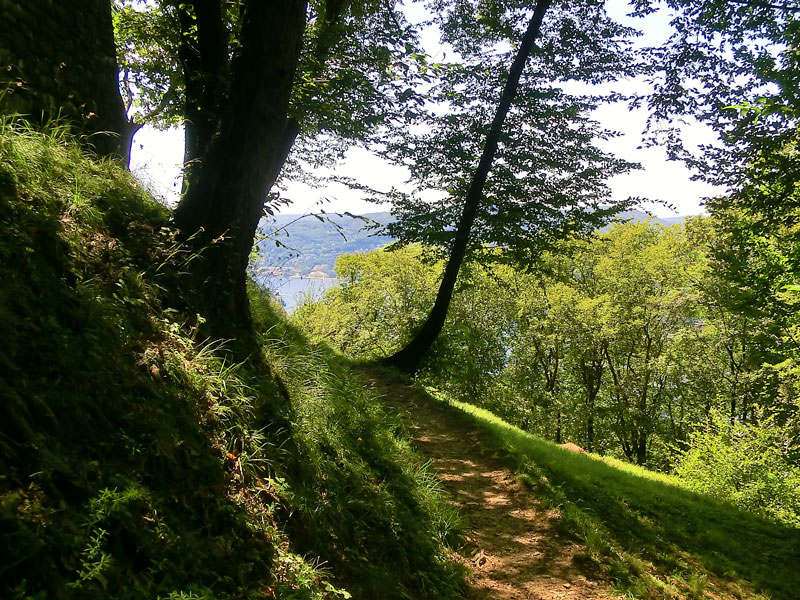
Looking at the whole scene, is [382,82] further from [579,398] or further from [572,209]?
[579,398]

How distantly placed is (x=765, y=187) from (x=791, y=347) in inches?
147

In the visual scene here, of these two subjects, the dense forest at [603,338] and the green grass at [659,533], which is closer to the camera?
the green grass at [659,533]

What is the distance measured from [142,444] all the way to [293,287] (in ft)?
19.7

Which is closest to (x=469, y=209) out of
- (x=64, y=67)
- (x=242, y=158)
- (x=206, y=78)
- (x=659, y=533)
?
(x=206, y=78)

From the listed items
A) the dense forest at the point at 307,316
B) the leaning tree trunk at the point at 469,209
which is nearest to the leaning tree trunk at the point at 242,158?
the dense forest at the point at 307,316

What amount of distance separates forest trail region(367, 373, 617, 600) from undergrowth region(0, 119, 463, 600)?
0.61 m

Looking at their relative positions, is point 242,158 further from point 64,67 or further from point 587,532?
point 587,532

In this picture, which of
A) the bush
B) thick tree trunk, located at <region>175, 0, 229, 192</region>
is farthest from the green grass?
thick tree trunk, located at <region>175, 0, 229, 192</region>

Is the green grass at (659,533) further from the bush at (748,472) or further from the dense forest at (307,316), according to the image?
the bush at (748,472)

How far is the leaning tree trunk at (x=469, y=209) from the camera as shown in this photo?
995 cm

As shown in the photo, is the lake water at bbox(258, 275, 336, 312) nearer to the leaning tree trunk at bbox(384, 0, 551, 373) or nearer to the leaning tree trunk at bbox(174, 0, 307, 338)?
the leaning tree trunk at bbox(174, 0, 307, 338)

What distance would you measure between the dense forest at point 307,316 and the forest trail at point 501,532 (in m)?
0.04

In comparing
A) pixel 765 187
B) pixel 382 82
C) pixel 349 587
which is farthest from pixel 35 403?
pixel 765 187

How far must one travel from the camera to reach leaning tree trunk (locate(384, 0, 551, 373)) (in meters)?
9.95
